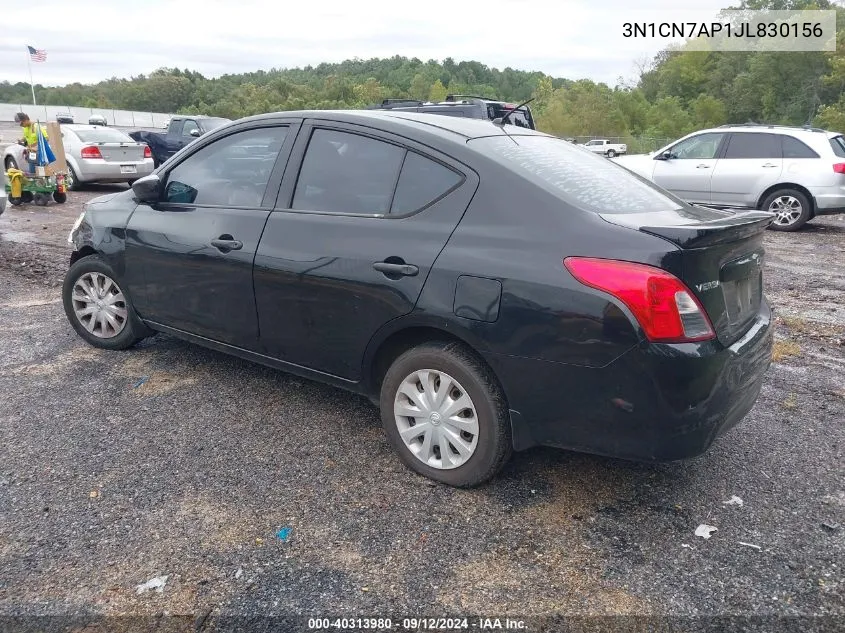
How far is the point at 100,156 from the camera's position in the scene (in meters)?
14.0

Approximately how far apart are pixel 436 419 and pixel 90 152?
13.4 metres

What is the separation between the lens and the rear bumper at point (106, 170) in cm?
1400

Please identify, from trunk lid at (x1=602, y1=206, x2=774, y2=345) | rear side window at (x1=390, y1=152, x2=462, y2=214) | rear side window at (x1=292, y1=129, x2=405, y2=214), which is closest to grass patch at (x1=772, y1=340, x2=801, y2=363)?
trunk lid at (x1=602, y1=206, x2=774, y2=345)

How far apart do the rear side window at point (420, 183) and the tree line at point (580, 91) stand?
4428 cm

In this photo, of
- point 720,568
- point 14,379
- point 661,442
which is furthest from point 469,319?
point 14,379

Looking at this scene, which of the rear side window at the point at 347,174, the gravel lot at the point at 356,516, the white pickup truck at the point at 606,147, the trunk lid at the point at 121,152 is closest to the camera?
the gravel lot at the point at 356,516

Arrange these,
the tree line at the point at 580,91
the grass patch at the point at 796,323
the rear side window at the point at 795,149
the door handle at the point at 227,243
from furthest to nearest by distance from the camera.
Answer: the tree line at the point at 580,91, the rear side window at the point at 795,149, the grass patch at the point at 796,323, the door handle at the point at 227,243

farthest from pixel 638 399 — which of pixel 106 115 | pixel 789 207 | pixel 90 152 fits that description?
→ pixel 106 115

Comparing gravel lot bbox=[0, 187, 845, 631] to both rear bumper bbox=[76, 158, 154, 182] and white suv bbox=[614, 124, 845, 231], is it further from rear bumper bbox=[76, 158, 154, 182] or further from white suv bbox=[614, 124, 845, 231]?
rear bumper bbox=[76, 158, 154, 182]

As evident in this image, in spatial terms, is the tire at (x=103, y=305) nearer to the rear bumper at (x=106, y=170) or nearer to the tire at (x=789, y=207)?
the tire at (x=789, y=207)

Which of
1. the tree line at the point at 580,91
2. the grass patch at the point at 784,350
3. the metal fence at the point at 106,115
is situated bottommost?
the grass patch at the point at 784,350

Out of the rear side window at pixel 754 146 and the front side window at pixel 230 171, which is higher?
the rear side window at pixel 754 146

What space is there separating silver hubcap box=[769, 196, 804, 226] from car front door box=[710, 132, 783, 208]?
0.33 meters

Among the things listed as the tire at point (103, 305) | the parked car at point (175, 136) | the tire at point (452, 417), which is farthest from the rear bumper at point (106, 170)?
the tire at point (452, 417)
